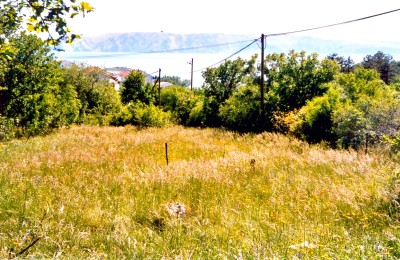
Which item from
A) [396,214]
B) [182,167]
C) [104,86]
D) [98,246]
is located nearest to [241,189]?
[182,167]

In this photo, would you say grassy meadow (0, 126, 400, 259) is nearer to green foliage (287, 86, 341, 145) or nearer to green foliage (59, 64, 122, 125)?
green foliage (287, 86, 341, 145)

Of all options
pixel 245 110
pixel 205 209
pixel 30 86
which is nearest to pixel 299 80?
pixel 245 110

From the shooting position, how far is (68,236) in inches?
153

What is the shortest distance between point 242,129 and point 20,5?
17539 mm

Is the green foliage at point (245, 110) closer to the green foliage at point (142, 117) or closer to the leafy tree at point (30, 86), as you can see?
the green foliage at point (142, 117)

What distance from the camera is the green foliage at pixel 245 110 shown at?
18.3 m

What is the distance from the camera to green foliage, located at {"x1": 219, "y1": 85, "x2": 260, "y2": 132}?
60.1 ft

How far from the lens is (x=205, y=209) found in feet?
16.6

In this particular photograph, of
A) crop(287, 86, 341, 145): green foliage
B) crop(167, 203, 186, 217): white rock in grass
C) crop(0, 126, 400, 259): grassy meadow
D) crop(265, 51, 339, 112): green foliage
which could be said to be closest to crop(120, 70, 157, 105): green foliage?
crop(265, 51, 339, 112): green foliage

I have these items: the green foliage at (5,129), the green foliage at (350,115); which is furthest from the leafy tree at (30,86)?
the green foliage at (350,115)

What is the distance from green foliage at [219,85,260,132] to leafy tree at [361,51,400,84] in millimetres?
39986

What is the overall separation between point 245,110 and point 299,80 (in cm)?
378

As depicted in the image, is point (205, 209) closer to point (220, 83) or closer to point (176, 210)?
point (176, 210)

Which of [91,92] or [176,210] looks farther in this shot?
[91,92]
